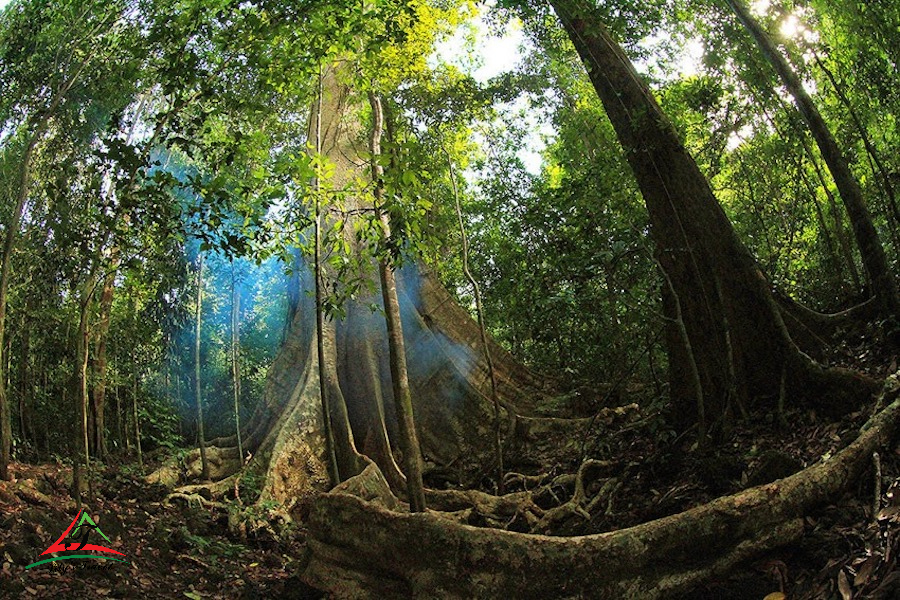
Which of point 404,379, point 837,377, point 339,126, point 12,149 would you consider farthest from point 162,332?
point 837,377

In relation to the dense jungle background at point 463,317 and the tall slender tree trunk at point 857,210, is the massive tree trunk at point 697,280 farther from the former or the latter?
the tall slender tree trunk at point 857,210

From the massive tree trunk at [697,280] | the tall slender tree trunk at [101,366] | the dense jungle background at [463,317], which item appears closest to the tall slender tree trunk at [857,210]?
the dense jungle background at [463,317]

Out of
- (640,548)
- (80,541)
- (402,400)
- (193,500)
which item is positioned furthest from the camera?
(193,500)

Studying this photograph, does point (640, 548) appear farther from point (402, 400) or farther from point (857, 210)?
point (857, 210)

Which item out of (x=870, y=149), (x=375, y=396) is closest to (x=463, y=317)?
(x=375, y=396)

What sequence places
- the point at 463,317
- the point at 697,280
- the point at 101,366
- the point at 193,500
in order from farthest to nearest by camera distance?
the point at 101,366, the point at 463,317, the point at 193,500, the point at 697,280

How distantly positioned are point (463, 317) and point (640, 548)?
657 centimetres

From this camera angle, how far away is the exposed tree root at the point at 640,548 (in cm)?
288

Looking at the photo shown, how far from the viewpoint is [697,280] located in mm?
5270

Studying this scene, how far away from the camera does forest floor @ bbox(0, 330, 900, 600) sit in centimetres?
271

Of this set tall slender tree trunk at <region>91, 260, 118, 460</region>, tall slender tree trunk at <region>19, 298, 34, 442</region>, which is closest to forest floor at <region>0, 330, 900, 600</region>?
tall slender tree trunk at <region>19, 298, 34, 442</region>

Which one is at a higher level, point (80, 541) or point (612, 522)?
point (80, 541)

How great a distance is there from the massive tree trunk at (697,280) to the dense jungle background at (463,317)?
1.0 inches

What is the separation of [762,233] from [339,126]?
7.51 meters
